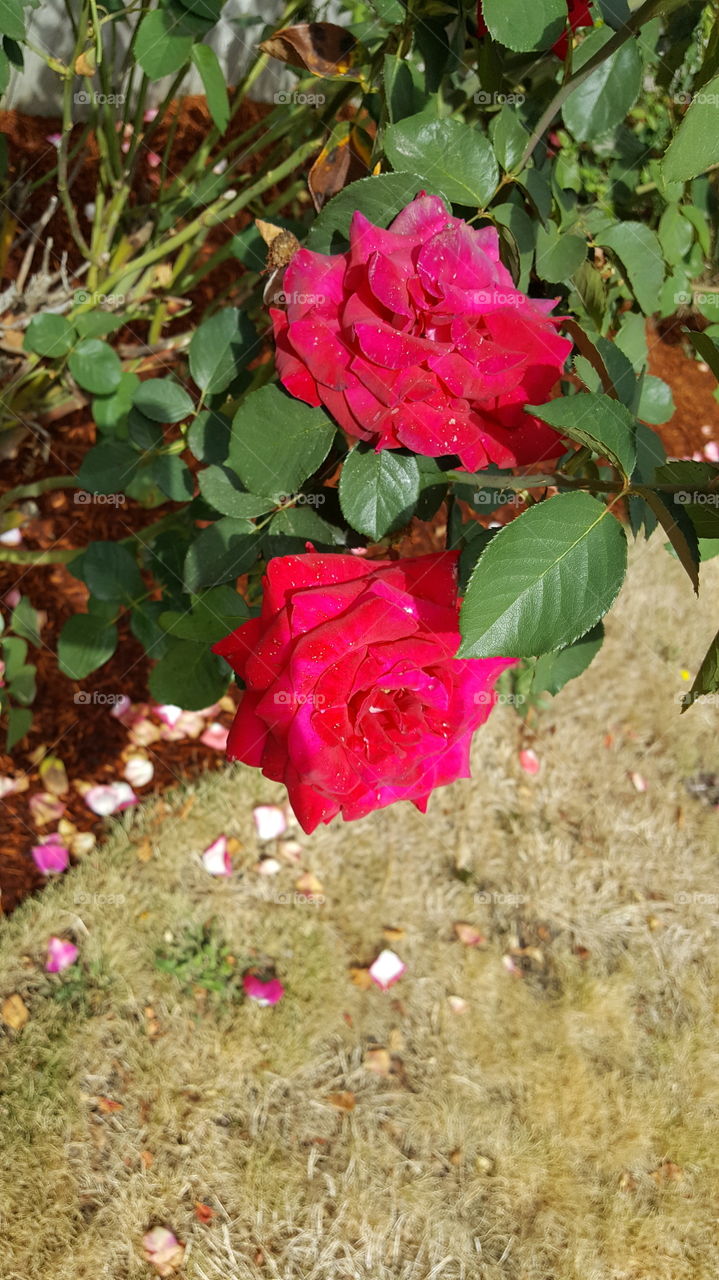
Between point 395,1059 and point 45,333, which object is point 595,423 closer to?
point 45,333

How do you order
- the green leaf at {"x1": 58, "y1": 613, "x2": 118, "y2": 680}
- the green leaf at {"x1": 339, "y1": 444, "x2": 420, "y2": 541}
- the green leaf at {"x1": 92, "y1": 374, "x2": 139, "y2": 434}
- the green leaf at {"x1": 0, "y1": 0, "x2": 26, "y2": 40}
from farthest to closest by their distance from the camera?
the green leaf at {"x1": 92, "y1": 374, "x2": 139, "y2": 434} < the green leaf at {"x1": 58, "y1": 613, "x2": 118, "y2": 680} < the green leaf at {"x1": 0, "y1": 0, "x2": 26, "y2": 40} < the green leaf at {"x1": 339, "y1": 444, "x2": 420, "y2": 541}

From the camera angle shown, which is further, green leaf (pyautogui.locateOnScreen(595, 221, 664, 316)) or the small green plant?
the small green plant

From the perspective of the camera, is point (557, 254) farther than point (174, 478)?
No

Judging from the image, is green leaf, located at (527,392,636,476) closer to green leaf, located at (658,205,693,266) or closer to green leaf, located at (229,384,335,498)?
green leaf, located at (229,384,335,498)

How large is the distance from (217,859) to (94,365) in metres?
0.94

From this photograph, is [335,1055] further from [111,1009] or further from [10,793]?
[10,793]

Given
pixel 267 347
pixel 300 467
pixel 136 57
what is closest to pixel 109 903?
pixel 267 347

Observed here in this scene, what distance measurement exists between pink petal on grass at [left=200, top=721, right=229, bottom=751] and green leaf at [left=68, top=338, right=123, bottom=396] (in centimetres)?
82

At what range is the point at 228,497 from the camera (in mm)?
916

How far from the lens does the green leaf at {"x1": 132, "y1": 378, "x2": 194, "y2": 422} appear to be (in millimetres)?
1086

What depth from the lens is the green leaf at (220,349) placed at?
41.2 inches

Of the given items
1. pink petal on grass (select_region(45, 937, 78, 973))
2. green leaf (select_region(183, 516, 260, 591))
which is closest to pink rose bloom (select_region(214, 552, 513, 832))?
green leaf (select_region(183, 516, 260, 591))
